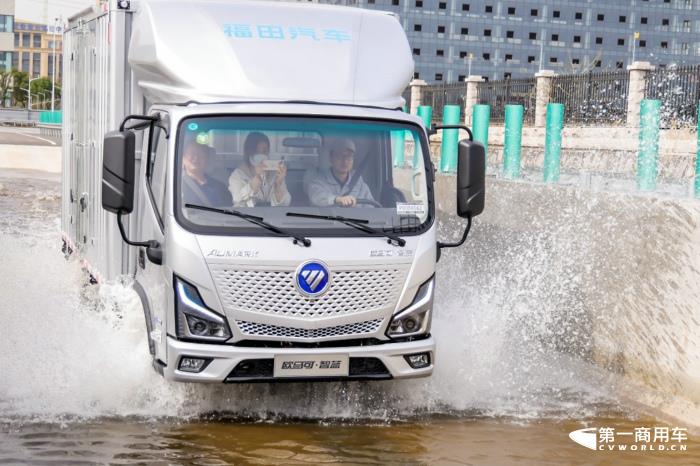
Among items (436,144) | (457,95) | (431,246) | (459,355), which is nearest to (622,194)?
(459,355)

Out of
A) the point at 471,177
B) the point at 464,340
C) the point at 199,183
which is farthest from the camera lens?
the point at 464,340

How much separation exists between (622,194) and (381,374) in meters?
3.22

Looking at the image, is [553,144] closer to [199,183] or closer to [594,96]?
[199,183]

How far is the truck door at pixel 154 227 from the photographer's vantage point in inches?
310

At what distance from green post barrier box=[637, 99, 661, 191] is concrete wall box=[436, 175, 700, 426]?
0.40 meters

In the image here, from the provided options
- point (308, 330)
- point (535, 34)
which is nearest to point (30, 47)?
point (535, 34)

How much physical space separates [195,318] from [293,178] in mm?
1133

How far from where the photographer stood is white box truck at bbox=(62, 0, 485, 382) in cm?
755

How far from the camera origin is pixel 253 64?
812 cm

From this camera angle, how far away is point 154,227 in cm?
809

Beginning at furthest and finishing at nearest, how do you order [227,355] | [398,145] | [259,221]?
[398,145] < [259,221] < [227,355]

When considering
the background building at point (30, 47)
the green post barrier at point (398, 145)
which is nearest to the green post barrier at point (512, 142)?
the green post barrier at point (398, 145)

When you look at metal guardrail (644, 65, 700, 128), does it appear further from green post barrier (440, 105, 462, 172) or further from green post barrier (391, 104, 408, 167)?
green post barrier (391, 104, 408, 167)

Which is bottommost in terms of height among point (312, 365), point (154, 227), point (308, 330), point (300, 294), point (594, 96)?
point (312, 365)
